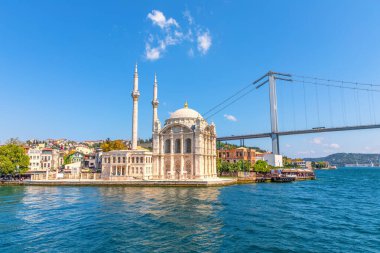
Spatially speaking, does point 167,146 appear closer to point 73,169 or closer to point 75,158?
Answer: point 73,169

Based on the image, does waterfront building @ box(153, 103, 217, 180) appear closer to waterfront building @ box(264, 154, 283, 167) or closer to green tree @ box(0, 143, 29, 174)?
green tree @ box(0, 143, 29, 174)

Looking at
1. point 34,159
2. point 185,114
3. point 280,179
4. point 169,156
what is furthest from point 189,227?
point 34,159

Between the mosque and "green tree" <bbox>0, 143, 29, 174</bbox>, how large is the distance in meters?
15.5

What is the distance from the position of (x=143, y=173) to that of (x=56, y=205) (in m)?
23.7

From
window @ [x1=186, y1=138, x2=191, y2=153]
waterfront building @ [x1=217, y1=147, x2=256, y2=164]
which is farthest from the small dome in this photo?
waterfront building @ [x1=217, y1=147, x2=256, y2=164]

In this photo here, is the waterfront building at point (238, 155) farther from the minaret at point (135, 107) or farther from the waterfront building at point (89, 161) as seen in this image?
the waterfront building at point (89, 161)

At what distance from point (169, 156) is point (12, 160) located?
1142 inches

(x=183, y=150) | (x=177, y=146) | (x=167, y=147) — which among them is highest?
(x=177, y=146)

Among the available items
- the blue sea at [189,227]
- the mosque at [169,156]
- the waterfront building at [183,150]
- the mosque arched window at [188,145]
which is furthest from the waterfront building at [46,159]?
the blue sea at [189,227]

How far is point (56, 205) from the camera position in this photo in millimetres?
24859

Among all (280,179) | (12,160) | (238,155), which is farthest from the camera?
(238,155)

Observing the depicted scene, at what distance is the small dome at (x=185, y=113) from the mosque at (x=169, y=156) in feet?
1.35

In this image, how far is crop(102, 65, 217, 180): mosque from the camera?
Result: 47906mm

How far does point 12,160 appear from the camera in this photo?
1967 inches
